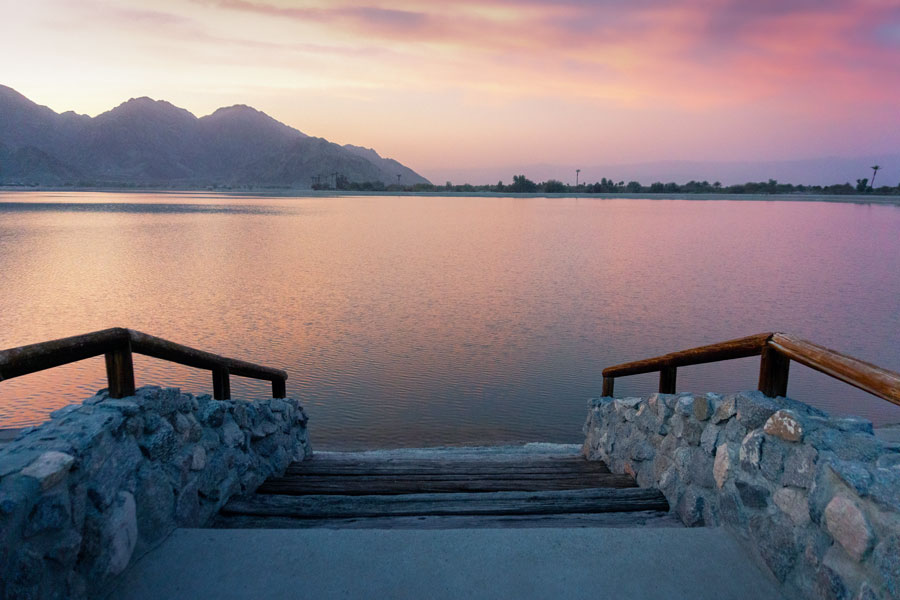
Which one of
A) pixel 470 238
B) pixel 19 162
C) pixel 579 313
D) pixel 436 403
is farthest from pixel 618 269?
pixel 19 162

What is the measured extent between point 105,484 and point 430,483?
269cm

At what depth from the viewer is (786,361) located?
3363 millimetres

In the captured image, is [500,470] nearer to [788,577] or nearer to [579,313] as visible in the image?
[788,577]

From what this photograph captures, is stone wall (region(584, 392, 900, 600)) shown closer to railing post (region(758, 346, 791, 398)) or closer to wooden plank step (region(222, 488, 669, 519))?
railing post (region(758, 346, 791, 398))

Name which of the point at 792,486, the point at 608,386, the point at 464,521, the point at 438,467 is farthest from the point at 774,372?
the point at 608,386

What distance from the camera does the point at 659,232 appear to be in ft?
141

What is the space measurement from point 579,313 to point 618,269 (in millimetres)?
9294

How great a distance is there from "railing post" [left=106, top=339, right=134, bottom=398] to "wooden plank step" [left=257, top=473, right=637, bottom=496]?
1.78 m

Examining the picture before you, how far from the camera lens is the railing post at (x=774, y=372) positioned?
131 inches

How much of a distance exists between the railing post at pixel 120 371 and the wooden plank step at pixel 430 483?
5.83ft

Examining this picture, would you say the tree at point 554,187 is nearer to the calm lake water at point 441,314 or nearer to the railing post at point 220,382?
the calm lake water at point 441,314

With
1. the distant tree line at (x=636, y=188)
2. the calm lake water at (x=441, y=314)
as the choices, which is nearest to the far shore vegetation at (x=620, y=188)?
the distant tree line at (x=636, y=188)

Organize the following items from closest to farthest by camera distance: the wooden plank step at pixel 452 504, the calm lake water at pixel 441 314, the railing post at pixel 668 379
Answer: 1. the wooden plank step at pixel 452 504
2. the railing post at pixel 668 379
3. the calm lake water at pixel 441 314

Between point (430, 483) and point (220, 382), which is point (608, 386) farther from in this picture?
point (220, 382)
